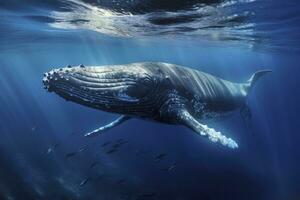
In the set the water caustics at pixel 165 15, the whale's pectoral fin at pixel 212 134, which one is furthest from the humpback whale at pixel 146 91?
the water caustics at pixel 165 15

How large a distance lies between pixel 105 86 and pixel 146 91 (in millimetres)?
1096

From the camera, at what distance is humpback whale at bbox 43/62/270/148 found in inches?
245

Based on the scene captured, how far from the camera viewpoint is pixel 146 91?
291 inches

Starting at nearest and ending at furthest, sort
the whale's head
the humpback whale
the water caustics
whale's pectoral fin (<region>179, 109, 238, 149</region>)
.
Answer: the whale's head → the humpback whale → whale's pectoral fin (<region>179, 109, 238, 149</region>) → the water caustics

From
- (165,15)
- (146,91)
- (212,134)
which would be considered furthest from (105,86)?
(165,15)

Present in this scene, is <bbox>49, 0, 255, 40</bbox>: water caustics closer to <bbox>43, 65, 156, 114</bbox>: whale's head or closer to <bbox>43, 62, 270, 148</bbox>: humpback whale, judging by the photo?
<bbox>43, 62, 270, 148</bbox>: humpback whale

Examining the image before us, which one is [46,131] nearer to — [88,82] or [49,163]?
[49,163]

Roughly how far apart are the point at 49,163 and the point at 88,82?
1539 centimetres

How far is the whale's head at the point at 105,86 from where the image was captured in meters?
6.06

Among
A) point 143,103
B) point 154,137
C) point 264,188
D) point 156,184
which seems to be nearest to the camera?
point 143,103

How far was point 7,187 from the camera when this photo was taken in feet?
51.2

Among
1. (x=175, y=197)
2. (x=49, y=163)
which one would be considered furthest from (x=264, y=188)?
(x=49, y=163)

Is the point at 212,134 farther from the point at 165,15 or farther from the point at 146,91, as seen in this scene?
the point at 165,15

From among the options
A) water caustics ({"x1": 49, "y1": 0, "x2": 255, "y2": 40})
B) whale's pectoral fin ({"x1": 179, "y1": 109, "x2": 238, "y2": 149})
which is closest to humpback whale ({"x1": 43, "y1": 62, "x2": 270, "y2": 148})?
whale's pectoral fin ({"x1": 179, "y1": 109, "x2": 238, "y2": 149})
